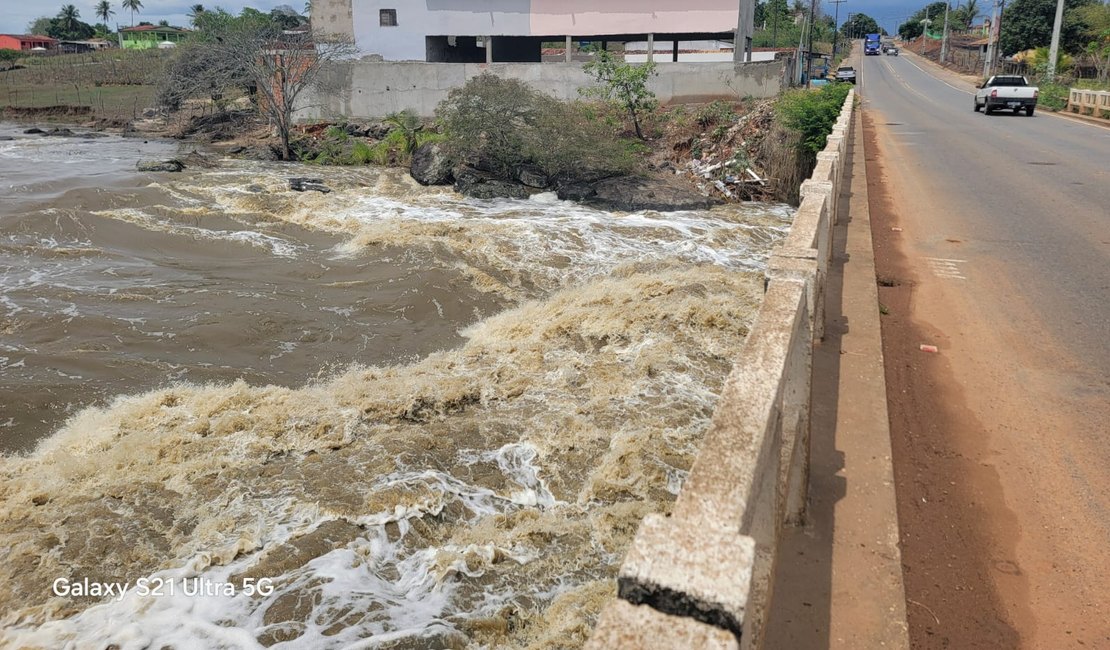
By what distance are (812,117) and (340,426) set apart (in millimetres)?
16100

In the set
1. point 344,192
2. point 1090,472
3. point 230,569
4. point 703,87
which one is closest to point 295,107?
point 344,192

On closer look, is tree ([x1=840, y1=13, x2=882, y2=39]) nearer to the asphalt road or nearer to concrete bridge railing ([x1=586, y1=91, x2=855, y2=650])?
the asphalt road

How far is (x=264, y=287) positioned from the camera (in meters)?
11.4

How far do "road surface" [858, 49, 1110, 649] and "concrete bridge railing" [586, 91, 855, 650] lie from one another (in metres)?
0.95

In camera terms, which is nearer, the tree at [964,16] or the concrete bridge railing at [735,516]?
the concrete bridge railing at [735,516]

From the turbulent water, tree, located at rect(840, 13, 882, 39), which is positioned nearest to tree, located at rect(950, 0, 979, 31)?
tree, located at rect(840, 13, 882, 39)

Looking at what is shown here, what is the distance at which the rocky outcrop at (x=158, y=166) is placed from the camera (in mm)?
21189

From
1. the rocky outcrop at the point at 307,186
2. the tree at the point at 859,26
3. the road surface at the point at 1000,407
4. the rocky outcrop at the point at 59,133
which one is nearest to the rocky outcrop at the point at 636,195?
the rocky outcrop at the point at 307,186

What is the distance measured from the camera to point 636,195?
19.4 meters

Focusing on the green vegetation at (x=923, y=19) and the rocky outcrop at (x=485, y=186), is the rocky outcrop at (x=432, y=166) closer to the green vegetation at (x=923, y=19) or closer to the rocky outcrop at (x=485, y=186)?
the rocky outcrop at (x=485, y=186)

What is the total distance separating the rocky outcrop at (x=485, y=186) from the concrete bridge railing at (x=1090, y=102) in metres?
22.6

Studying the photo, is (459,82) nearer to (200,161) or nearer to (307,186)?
(200,161)

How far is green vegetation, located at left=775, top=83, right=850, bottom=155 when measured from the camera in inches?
742

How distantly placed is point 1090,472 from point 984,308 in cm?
337
